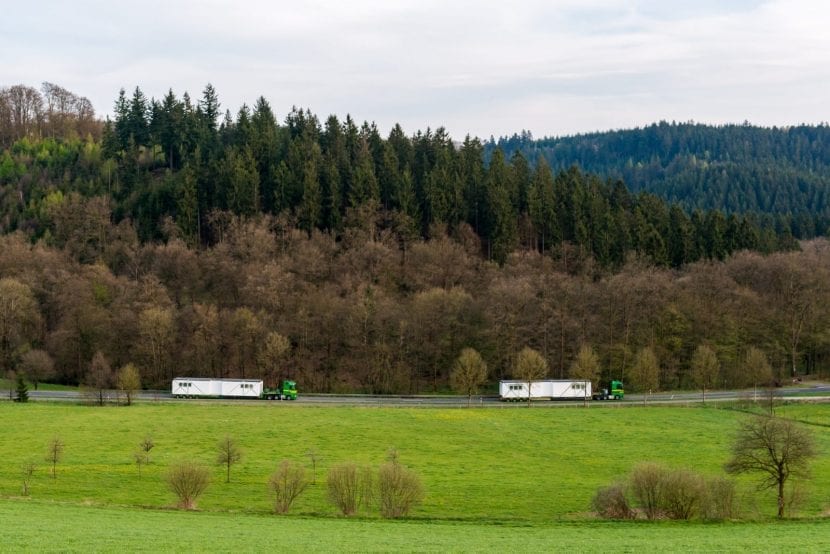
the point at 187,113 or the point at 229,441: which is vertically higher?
the point at 187,113

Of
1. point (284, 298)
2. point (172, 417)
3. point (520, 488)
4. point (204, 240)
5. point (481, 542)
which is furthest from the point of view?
point (204, 240)

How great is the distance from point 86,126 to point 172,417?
123m

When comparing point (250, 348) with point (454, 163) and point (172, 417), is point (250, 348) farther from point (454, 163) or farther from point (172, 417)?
point (454, 163)

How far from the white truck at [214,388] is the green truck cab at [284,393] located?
1.00 meters

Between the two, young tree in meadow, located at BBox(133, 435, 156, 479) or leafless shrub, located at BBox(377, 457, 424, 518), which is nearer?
leafless shrub, located at BBox(377, 457, 424, 518)

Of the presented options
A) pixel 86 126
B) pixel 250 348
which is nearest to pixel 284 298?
pixel 250 348

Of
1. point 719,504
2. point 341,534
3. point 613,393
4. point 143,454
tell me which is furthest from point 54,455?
point 613,393

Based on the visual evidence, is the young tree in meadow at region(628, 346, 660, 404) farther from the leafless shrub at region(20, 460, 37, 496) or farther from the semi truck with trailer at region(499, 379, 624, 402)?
the leafless shrub at region(20, 460, 37, 496)

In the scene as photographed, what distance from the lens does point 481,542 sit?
3703cm

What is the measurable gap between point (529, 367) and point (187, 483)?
52.4m

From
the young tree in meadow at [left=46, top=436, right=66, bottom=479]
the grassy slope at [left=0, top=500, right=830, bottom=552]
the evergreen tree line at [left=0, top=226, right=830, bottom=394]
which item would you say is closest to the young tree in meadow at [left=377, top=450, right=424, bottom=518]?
the grassy slope at [left=0, top=500, right=830, bottom=552]

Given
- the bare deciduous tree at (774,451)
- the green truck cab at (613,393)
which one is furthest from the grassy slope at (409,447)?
the green truck cab at (613,393)

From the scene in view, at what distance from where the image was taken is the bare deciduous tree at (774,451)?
50.0 metres

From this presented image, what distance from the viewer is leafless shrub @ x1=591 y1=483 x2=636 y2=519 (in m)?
46.3
